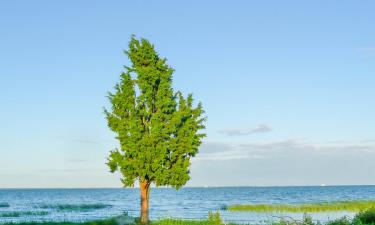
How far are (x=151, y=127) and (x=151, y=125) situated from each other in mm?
172

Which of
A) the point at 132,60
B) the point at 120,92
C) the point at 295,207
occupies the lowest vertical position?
the point at 295,207

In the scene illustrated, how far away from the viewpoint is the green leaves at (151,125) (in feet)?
127

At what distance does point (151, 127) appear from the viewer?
3919 centimetres

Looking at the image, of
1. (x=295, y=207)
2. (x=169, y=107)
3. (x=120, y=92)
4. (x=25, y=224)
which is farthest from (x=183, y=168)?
(x=295, y=207)

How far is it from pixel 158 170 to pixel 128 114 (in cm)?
487

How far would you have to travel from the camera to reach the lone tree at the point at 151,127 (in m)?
38.6

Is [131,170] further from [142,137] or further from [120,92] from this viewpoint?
[120,92]

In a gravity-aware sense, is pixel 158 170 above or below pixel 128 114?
below

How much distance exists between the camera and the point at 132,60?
135 ft

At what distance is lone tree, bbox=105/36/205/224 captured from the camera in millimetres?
38625

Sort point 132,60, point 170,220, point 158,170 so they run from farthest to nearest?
point 132,60
point 158,170
point 170,220

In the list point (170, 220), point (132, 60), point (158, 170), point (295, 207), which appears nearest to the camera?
point (170, 220)

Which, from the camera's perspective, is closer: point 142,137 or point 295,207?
point 142,137

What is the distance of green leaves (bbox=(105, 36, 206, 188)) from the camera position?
38625mm
